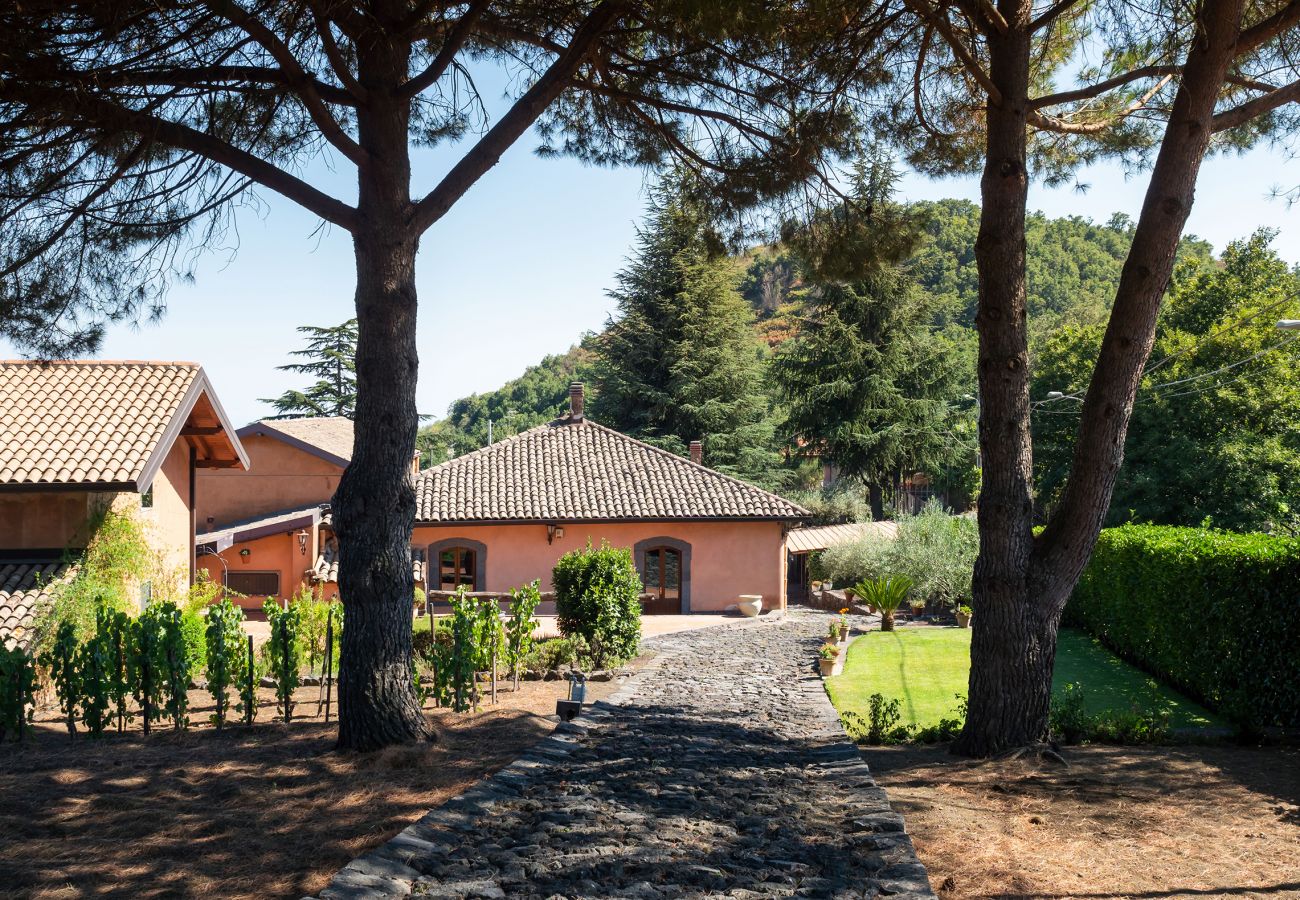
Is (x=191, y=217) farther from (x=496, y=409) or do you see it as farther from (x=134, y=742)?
(x=496, y=409)

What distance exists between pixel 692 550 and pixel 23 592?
45.8 ft

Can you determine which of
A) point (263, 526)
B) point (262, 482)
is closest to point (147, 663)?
point (263, 526)

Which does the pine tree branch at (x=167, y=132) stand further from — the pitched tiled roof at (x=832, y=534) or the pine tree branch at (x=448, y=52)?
the pitched tiled roof at (x=832, y=534)

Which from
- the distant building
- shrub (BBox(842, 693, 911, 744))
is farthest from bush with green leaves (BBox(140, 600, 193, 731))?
shrub (BBox(842, 693, 911, 744))

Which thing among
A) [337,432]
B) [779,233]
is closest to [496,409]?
[337,432]

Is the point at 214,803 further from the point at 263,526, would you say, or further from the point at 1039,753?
the point at 263,526

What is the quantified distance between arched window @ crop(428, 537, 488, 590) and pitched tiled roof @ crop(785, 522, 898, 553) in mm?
9904

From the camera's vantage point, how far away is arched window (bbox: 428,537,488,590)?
22.2m

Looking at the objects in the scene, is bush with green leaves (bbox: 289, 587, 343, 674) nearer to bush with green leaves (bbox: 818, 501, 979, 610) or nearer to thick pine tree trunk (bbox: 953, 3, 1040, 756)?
thick pine tree trunk (bbox: 953, 3, 1040, 756)

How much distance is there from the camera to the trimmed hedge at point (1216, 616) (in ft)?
26.4

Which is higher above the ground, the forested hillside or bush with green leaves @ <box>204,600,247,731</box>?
the forested hillside

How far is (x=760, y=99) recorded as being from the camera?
29.2ft

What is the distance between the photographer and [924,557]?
912 inches

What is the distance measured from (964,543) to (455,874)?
68.1 feet
